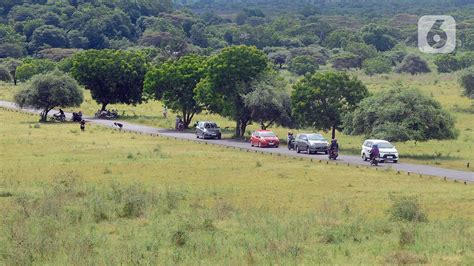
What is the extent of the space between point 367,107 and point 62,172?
70.7ft

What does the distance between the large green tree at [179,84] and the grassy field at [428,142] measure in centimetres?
359

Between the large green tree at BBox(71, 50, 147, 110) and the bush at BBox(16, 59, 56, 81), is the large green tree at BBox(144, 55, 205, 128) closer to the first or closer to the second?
the large green tree at BBox(71, 50, 147, 110)

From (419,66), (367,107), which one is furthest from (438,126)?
(419,66)

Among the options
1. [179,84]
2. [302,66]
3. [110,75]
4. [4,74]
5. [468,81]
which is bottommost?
[179,84]

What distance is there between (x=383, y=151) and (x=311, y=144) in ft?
21.7

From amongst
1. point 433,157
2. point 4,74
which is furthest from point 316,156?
point 4,74

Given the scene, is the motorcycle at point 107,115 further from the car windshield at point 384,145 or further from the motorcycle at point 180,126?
the car windshield at point 384,145

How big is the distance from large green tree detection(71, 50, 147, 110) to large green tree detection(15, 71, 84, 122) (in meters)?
4.78

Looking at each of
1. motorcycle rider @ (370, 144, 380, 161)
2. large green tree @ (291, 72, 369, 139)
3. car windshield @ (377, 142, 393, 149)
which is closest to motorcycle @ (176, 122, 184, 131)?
large green tree @ (291, 72, 369, 139)

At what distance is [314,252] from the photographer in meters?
22.0

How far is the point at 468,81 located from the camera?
93375 millimetres

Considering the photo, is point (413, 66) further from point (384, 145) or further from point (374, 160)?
point (374, 160)

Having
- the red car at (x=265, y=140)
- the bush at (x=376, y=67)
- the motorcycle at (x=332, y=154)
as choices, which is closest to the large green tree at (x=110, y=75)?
the red car at (x=265, y=140)

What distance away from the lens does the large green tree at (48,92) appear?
81.1 m
